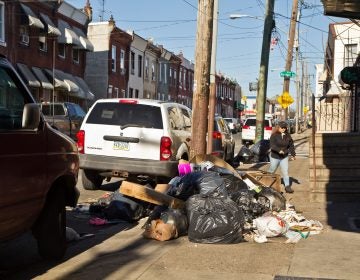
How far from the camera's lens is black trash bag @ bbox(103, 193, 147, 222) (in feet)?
27.1

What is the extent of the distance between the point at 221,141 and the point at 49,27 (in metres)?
16.8

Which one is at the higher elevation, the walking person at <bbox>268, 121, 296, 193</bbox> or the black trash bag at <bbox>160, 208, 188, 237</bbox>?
the walking person at <bbox>268, 121, 296, 193</bbox>

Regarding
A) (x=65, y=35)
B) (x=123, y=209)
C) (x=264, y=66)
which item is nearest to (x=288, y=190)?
(x=123, y=209)

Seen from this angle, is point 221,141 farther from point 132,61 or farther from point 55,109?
point 132,61

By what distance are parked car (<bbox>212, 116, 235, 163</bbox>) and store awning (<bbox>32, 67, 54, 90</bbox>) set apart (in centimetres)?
1412

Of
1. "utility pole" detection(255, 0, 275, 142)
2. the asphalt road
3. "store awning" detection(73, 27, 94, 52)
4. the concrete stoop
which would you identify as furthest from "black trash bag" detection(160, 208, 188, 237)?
"store awning" detection(73, 27, 94, 52)

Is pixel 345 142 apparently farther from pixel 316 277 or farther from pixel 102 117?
pixel 316 277

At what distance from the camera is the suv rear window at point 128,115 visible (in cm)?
998

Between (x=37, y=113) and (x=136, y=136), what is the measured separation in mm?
4856

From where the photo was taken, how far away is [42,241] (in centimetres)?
588

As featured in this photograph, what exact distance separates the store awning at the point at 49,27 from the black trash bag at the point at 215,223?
2465 cm

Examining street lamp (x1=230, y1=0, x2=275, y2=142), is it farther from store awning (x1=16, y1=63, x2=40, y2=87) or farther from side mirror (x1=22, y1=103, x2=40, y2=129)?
side mirror (x1=22, y1=103, x2=40, y2=129)

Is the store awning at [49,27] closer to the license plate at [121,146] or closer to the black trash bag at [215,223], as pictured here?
the license plate at [121,146]

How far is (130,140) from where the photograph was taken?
9.80 m
